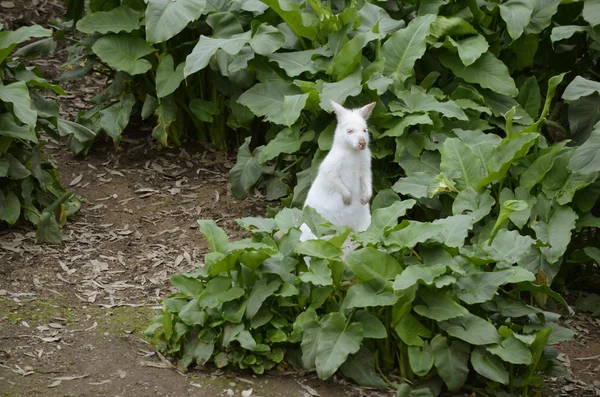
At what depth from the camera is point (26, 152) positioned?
6.83 m

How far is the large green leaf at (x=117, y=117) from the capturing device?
7.80 m

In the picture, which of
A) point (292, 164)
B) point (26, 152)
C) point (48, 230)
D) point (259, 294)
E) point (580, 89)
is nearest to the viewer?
point (259, 294)

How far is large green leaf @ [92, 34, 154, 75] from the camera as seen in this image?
7.61m

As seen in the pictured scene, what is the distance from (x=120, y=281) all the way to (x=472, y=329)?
2.69 meters

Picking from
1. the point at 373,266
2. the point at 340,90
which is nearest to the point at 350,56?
the point at 340,90

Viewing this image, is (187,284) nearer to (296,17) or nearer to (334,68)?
(334,68)

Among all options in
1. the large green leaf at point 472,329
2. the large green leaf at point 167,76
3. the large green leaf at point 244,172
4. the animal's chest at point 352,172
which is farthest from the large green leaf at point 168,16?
the large green leaf at point 472,329

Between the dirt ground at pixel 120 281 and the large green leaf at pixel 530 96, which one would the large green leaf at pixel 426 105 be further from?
the dirt ground at pixel 120 281

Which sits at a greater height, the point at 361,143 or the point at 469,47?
the point at 469,47

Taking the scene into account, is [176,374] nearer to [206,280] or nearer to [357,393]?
[206,280]

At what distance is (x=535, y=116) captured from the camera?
7.12 m

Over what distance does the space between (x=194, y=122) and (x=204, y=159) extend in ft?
1.22

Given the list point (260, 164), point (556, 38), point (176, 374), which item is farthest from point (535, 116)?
point (176, 374)

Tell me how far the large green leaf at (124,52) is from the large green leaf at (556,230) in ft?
12.1
